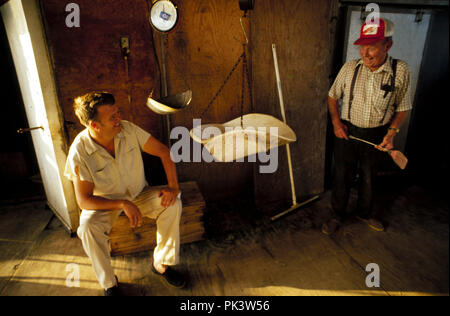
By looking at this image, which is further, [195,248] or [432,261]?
[195,248]

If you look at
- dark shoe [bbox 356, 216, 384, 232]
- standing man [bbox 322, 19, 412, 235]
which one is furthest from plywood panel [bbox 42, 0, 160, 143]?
dark shoe [bbox 356, 216, 384, 232]

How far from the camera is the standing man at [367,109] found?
239 centimetres

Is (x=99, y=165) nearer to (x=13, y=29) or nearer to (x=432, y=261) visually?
(x=13, y=29)

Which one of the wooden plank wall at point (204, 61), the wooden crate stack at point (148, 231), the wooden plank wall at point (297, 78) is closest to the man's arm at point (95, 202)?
the wooden crate stack at point (148, 231)

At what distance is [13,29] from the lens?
→ 2.54 metres

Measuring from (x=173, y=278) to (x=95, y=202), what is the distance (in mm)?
876

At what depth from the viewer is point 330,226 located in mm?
2836

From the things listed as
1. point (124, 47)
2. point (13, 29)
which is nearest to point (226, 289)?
point (124, 47)

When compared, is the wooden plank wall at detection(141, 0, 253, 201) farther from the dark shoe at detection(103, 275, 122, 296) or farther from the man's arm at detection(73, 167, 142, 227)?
the dark shoe at detection(103, 275, 122, 296)

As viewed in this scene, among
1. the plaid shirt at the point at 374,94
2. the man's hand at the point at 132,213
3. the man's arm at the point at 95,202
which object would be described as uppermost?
the plaid shirt at the point at 374,94

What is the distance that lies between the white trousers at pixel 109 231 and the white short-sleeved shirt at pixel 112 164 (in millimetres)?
154

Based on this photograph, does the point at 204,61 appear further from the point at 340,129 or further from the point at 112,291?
the point at 112,291

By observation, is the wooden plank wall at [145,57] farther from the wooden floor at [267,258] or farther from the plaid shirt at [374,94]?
the plaid shirt at [374,94]

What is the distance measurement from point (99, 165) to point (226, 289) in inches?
56.4
